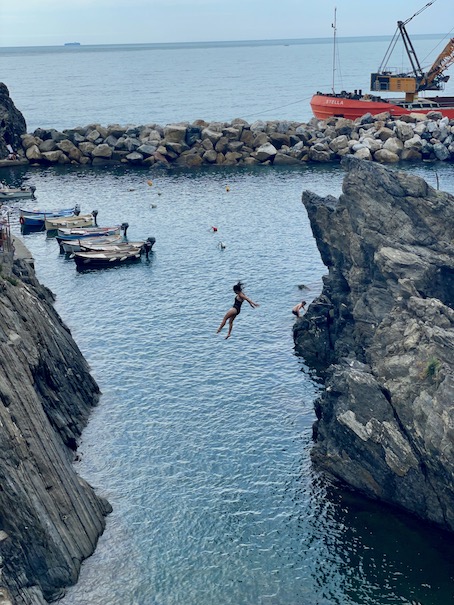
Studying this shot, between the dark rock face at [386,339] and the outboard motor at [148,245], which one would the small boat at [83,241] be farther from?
the dark rock face at [386,339]

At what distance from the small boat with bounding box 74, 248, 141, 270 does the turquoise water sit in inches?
53.4

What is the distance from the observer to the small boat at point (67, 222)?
108669mm

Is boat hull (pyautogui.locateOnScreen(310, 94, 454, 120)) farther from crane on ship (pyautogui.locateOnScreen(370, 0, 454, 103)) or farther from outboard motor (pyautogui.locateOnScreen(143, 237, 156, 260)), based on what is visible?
outboard motor (pyautogui.locateOnScreen(143, 237, 156, 260))

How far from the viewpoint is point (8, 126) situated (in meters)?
155

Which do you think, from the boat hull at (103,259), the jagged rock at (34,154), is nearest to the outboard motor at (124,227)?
the boat hull at (103,259)

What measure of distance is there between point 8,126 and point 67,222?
54.2m

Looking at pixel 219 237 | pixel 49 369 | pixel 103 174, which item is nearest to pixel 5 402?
pixel 49 369

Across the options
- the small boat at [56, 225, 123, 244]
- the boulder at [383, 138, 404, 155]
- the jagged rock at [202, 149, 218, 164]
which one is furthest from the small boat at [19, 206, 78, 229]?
the boulder at [383, 138, 404, 155]

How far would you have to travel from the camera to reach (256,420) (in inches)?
2297

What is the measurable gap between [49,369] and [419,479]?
2342 cm

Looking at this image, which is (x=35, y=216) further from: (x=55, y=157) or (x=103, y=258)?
(x=55, y=157)

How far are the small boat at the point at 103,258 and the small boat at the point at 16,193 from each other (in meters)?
33.0

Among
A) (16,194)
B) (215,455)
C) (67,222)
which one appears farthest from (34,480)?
(16,194)

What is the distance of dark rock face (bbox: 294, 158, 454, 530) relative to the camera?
1844 inches
